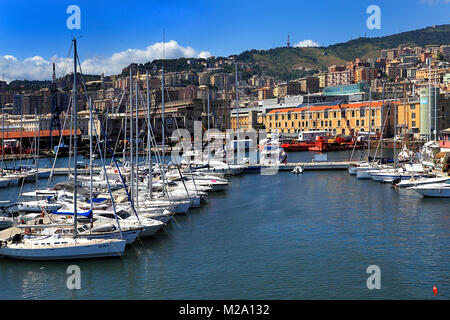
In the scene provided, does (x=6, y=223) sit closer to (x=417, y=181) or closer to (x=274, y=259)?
(x=274, y=259)

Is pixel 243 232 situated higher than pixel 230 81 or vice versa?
pixel 230 81

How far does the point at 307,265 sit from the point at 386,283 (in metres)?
2.32

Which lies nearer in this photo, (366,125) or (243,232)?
(243,232)

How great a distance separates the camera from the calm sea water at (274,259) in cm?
1311

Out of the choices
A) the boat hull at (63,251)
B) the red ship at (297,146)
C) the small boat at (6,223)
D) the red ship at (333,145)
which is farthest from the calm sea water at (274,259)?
the red ship at (297,146)

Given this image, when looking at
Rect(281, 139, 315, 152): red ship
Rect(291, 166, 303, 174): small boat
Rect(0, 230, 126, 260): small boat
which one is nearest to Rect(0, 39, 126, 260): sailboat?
Rect(0, 230, 126, 260): small boat

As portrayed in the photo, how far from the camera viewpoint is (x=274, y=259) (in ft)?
51.0

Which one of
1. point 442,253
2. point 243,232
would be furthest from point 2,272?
point 442,253

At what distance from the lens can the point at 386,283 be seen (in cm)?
1338

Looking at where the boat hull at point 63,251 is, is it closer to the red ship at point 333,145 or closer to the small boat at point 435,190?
the small boat at point 435,190

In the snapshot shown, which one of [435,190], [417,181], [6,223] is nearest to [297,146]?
[417,181]
